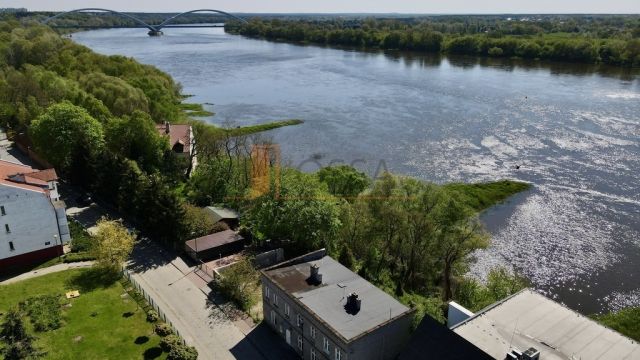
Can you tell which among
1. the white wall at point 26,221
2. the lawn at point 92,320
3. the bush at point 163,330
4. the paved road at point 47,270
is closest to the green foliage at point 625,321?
the bush at point 163,330

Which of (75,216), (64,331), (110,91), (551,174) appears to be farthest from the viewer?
(110,91)

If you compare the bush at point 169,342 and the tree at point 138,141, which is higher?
the tree at point 138,141

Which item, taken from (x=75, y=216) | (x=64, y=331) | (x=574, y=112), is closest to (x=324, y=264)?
(x=64, y=331)

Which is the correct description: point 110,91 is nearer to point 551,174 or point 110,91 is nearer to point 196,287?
point 196,287

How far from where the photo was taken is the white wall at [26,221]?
41594 millimetres

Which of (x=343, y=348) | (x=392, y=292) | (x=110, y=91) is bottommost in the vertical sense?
(x=392, y=292)

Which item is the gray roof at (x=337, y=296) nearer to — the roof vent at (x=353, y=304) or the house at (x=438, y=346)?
the roof vent at (x=353, y=304)

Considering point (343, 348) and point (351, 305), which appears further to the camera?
point (351, 305)

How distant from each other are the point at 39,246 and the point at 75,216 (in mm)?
8701

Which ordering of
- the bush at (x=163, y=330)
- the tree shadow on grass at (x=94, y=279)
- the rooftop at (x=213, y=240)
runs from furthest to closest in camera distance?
1. the rooftop at (x=213, y=240)
2. the tree shadow on grass at (x=94, y=279)
3. the bush at (x=163, y=330)

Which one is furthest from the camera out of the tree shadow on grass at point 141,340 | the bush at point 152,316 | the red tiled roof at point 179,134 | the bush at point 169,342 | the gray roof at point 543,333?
the red tiled roof at point 179,134

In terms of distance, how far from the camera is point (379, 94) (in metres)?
123

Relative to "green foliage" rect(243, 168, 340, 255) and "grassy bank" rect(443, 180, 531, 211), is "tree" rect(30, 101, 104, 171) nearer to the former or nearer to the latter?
"green foliage" rect(243, 168, 340, 255)

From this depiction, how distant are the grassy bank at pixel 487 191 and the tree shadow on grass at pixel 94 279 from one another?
4174 centimetres
